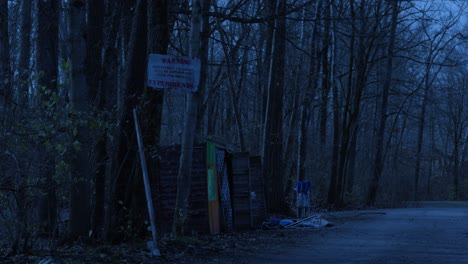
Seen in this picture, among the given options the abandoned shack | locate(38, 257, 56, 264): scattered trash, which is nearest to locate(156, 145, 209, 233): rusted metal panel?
the abandoned shack

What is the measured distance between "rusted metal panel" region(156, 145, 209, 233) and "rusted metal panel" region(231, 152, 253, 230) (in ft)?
7.46

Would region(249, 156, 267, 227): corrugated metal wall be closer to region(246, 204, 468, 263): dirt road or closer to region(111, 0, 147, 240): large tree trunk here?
region(246, 204, 468, 263): dirt road

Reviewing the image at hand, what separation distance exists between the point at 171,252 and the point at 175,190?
3.87 meters

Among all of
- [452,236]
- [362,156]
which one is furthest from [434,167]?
[452,236]

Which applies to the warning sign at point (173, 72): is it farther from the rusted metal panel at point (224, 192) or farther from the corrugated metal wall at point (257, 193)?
the corrugated metal wall at point (257, 193)

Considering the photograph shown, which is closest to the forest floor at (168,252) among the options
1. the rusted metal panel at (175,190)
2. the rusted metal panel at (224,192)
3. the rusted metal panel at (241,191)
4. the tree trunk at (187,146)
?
the tree trunk at (187,146)

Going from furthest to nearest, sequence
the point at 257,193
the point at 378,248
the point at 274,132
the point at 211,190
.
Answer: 1. the point at 274,132
2. the point at 257,193
3. the point at 211,190
4. the point at 378,248

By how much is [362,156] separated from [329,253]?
38.5m

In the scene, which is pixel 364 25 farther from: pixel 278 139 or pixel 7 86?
pixel 7 86

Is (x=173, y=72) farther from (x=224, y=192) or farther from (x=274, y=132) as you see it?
(x=274, y=132)

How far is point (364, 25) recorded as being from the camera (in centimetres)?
2339

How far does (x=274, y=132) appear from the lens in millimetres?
20266

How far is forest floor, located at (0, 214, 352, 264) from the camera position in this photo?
7965 mm

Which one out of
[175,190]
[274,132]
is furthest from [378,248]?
[274,132]
